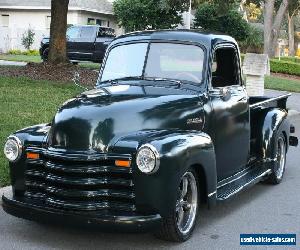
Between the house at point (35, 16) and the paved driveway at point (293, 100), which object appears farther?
the house at point (35, 16)

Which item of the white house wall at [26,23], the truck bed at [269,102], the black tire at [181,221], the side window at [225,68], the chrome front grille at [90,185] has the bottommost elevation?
the black tire at [181,221]

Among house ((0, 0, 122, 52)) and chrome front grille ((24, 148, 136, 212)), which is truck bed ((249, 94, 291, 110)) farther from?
house ((0, 0, 122, 52))

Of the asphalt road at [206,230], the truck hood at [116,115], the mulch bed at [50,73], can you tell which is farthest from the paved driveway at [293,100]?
the truck hood at [116,115]

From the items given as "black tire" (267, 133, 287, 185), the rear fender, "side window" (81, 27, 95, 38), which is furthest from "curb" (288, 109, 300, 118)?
"side window" (81, 27, 95, 38)

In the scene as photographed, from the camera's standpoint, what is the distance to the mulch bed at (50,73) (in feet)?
53.0

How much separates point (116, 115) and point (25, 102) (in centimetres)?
723

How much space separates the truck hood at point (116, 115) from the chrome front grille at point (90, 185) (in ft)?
0.55

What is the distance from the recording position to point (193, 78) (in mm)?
6363

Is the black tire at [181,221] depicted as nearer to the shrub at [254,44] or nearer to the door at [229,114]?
the door at [229,114]

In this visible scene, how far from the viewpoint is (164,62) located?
21.1 feet

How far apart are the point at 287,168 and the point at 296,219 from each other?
110 inches

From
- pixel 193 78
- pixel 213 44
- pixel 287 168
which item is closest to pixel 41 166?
pixel 193 78

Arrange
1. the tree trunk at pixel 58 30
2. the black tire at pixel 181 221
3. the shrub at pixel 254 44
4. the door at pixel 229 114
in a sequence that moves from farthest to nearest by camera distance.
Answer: the shrub at pixel 254 44, the tree trunk at pixel 58 30, the door at pixel 229 114, the black tire at pixel 181 221

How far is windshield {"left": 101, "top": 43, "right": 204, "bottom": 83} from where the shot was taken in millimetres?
6395
